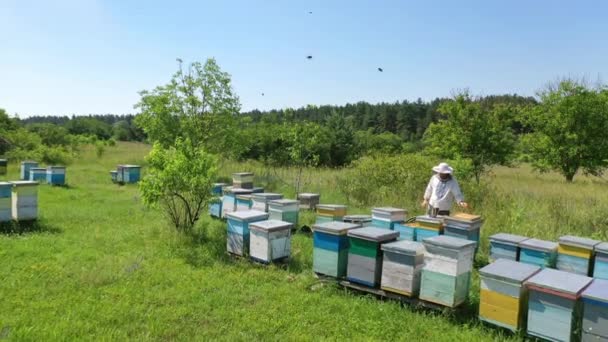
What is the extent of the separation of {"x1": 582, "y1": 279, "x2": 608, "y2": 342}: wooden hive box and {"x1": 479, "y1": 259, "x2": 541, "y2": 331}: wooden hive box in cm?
51

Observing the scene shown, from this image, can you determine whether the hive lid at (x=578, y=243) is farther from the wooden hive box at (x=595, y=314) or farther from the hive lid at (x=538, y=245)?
the wooden hive box at (x=595, y=314)

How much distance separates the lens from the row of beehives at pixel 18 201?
7898 mm

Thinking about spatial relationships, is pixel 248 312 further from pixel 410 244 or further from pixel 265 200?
pixel 265 200

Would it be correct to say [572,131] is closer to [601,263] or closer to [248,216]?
[601,263]

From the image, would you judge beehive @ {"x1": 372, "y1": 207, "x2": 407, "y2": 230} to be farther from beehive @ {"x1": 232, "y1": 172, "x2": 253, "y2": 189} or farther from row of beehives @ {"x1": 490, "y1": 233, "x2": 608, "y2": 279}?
beehive @ {"x1": 232, "y1": 172, "x2": 253, "y2": 189}

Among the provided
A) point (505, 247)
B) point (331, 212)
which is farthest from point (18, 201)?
point (505, 247)

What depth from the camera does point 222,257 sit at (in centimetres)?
653

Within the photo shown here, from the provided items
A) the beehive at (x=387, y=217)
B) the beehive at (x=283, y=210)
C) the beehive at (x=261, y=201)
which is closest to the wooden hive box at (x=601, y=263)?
the beehive at (x=387, y=217)

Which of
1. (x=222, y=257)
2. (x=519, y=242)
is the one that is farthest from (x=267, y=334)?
(x=519, y=242)

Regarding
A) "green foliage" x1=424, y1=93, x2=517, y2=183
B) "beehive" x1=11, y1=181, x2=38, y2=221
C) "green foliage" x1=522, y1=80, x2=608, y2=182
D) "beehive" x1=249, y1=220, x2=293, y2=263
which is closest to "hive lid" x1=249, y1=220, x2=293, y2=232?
"beehive" x1=249, y1=220, x2=293, y2=263

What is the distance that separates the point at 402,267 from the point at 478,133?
17339mm

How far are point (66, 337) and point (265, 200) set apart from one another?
4.79 meters

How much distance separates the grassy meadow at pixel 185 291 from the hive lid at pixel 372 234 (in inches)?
29.9

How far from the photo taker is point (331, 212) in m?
7.80
